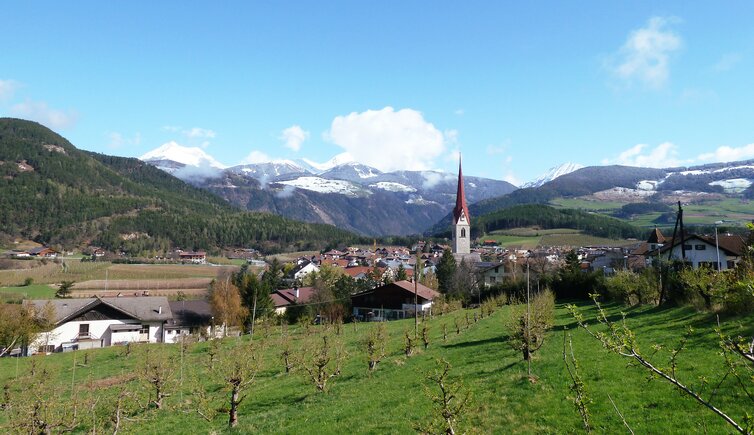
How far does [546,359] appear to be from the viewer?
21359 mm

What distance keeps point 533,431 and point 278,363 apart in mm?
24898

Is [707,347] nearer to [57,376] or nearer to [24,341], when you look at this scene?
[57,376]

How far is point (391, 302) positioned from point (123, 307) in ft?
120

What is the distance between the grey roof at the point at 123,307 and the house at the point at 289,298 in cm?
1618

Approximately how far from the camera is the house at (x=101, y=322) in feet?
186

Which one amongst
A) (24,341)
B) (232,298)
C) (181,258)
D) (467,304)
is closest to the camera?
(24,341)

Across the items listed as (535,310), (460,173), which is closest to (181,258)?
(460,173)

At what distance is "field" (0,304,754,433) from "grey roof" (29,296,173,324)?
2878cm

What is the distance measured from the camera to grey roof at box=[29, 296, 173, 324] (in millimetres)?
57844

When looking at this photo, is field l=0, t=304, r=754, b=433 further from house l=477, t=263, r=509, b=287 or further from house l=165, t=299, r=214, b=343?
house l=477, t=263, r=509, b=287

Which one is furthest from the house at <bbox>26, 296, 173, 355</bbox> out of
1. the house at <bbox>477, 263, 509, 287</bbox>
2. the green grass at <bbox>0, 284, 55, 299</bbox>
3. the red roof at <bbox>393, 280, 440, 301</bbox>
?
the house at <bbox>477, 263, 509, 287</bbox>

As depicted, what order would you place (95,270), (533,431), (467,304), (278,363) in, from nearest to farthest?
(533,431) < (278,363) < (467,304) < (95,270)

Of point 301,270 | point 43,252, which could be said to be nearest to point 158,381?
point 301,270

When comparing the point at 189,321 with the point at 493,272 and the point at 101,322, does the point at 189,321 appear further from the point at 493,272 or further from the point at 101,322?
the point at 493,272
